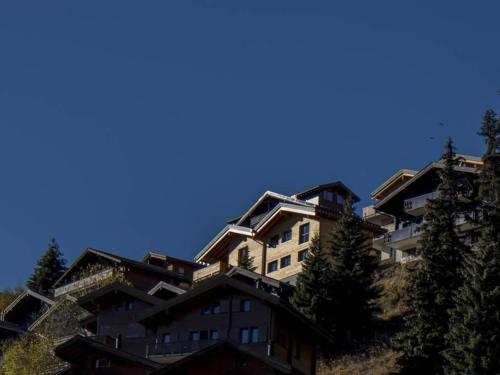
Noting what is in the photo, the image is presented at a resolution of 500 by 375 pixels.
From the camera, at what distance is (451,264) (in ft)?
205

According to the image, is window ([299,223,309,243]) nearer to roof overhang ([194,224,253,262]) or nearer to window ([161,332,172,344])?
roof overhang ([194,224,253,262])

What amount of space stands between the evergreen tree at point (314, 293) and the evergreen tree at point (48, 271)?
43.4 metres

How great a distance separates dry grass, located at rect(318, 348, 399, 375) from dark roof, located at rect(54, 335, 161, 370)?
11626mm

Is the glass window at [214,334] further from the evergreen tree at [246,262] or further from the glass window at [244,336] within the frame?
the evergreen tree at [246,262]

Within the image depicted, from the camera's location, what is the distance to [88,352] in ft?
209

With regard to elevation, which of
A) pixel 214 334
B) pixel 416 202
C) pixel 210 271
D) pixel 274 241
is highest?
pixel 416 202

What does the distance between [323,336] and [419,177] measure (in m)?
29.2

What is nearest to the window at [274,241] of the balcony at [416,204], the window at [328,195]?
the window at [328,195]

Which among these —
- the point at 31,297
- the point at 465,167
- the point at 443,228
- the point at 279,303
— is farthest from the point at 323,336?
the point at 31,297

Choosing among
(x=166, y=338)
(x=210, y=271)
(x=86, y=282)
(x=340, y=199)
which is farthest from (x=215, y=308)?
(x=340, y=199)

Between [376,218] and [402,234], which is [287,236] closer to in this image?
[376,218]

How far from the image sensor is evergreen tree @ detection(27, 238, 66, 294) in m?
110

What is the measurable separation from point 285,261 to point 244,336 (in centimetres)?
3270

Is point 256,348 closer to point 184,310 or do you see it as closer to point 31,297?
point 184,310
